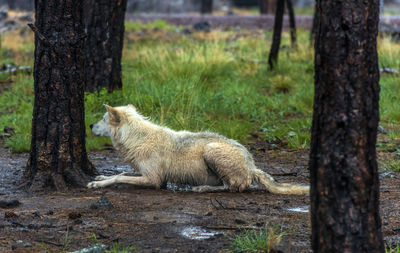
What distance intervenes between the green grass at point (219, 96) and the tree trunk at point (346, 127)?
5.13m

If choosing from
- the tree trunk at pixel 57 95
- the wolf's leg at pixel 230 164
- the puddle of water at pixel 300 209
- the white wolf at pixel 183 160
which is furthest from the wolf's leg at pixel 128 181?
the puddle of water at pixel 300 209

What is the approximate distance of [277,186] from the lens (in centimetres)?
621

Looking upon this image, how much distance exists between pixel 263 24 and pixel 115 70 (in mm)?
14232

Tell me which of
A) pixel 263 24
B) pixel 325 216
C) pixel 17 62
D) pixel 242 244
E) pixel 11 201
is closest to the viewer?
pixel 325 216

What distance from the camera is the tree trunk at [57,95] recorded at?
5980 millimetres

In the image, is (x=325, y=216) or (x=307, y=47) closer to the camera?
(x=325, y=216)

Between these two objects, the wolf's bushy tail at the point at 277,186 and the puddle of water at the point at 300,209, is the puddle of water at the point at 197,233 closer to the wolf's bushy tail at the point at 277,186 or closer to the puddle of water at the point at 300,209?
the puddle of water at the point at 300,209

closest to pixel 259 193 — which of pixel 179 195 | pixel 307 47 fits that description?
pixel 179 195

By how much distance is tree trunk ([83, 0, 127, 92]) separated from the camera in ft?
32.7

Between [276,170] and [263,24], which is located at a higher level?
[263,24]

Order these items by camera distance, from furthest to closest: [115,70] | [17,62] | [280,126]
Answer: [17,62]
[115,70]
[280,126]

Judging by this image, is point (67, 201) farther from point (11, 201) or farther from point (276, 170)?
point (276, 170)

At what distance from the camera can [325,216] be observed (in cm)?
355

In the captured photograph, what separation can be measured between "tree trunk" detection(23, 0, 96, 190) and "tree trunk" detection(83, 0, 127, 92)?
3.91 meters
